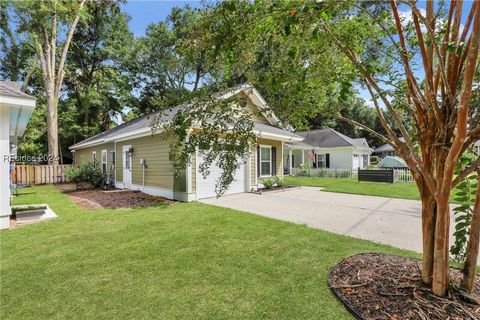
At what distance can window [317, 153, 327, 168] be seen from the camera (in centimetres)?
2577

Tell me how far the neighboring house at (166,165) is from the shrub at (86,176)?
91 centimetres

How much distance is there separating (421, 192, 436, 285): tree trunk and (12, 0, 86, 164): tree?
67.2ft

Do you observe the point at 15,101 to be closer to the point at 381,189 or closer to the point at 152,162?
the point at 152,162

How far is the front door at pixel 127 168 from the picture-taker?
1270cm

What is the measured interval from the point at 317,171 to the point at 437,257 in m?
18.9

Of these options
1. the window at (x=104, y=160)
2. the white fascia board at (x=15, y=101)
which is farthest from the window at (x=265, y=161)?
the window at (x=104, y=160)

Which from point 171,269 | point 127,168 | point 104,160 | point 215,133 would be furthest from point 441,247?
point 104,160

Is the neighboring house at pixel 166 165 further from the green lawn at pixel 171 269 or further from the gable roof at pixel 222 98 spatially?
the green lawn at pixel 171 269

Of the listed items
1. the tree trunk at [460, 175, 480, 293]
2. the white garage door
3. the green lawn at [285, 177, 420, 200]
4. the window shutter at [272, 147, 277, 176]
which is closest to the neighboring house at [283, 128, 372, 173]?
the green lawn at [285, 177, 420, 200]

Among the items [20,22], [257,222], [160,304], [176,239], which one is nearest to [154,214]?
[176,239]

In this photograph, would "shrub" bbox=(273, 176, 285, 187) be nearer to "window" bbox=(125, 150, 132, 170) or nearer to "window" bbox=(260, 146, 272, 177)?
"window" bbox=(260, 146, 272, 177)

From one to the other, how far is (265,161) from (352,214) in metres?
6.14

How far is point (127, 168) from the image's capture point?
13000 millimetres

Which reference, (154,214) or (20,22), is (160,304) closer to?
(154,214)
